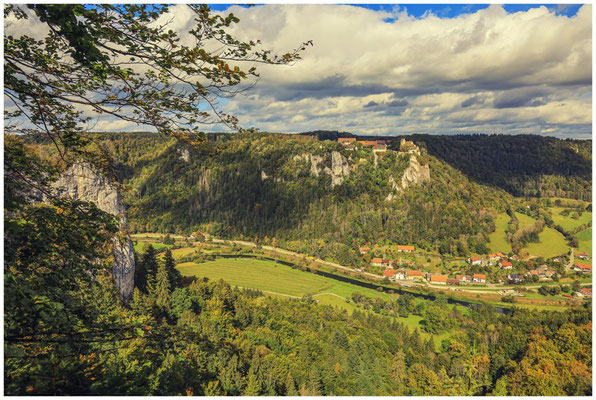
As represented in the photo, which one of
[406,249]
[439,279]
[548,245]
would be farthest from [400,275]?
[548,245]

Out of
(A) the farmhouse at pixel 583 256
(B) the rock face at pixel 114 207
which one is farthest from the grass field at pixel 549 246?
(B) the rock face at pixel 114 207

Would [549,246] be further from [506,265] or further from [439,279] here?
[439,279]

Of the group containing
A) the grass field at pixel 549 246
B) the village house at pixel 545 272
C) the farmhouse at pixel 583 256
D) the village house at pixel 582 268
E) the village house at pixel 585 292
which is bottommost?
the village house at pixel 585 292

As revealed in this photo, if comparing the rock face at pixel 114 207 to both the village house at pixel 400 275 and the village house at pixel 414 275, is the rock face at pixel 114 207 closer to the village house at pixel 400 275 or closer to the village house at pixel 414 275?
the village house at pixel 400 275

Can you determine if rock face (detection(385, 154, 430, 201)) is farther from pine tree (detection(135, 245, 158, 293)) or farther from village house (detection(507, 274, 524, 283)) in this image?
pine tree (detection(135, 245, 158, 293))

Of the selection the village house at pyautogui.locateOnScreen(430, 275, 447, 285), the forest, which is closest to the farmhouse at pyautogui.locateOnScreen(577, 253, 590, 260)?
the village house at pyautogui.locateOnScreen(430, 275, 447, 285)

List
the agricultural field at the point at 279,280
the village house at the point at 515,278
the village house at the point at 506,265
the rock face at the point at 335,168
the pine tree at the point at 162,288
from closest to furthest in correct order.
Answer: the pine tree at the point at 162,288
the agricultural field at the point at 279,280
the village house at the point at 515,278
the village house at the point at 506,265
the rock face at the point at 335,168
